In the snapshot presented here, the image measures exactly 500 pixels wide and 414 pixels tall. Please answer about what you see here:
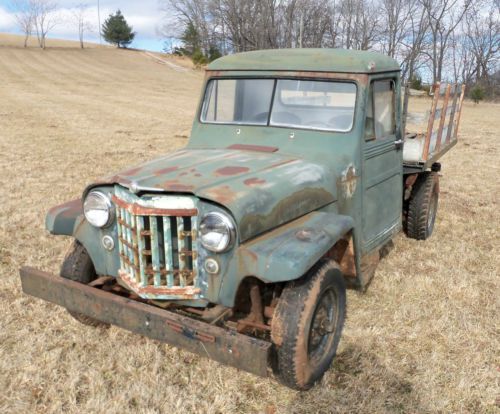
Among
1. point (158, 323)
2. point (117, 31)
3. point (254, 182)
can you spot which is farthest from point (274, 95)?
point (117, 31)

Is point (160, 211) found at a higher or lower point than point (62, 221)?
higher

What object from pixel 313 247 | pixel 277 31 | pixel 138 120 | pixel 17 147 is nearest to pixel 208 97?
A: pixel 313 247

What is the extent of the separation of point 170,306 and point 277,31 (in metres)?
45.9

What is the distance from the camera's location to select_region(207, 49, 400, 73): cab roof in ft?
11.9

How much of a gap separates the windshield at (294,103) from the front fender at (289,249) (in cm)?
102

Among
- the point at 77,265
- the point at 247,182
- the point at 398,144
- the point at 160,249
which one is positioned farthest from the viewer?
the point at 398,144

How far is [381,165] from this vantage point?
398cm

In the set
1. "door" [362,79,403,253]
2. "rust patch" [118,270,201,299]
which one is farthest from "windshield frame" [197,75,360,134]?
"rust patch" [118,270,201,299]

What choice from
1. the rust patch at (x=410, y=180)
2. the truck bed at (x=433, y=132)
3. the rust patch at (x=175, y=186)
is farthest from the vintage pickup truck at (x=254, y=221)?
the rust patch at (x=410, y=180)

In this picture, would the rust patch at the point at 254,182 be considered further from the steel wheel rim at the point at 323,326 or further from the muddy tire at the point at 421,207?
the muddy tire at the point at 421,207

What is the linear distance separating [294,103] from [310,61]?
34 cm

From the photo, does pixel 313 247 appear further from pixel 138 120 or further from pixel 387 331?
pixel 138 120

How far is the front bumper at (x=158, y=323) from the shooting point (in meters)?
2.39

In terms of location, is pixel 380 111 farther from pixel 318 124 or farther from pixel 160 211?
pixel 160 211
